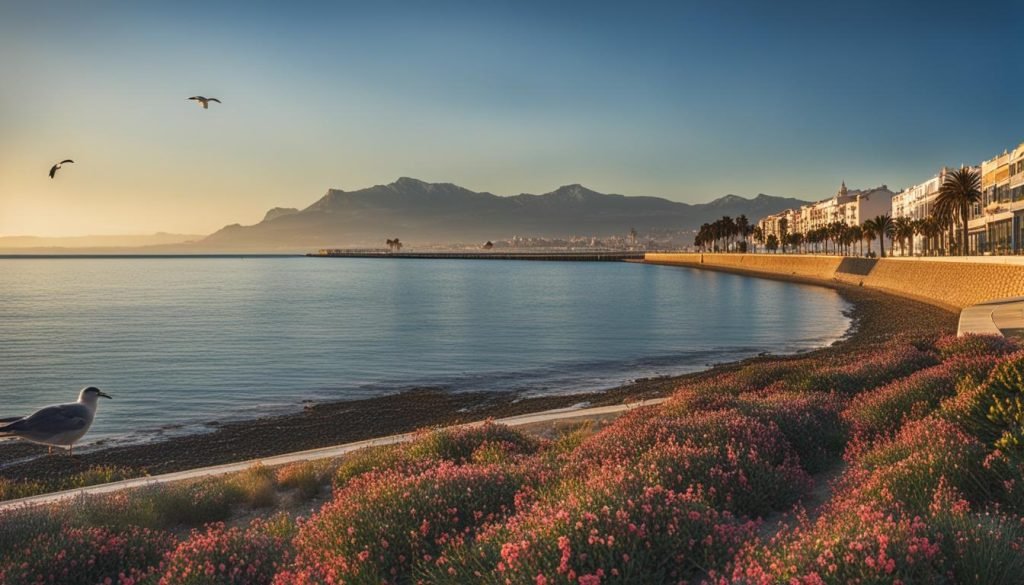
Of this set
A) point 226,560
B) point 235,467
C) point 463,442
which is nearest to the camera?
point 226,560

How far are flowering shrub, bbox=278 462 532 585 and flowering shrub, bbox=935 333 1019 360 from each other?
1283cm

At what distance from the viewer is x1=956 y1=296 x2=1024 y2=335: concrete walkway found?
2534 cm

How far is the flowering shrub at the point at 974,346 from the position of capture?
53.0 feet

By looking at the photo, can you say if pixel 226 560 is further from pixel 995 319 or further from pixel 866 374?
pixel 995 319

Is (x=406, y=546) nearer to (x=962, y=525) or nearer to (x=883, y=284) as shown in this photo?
(x=962, y=525)

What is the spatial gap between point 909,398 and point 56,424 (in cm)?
1434

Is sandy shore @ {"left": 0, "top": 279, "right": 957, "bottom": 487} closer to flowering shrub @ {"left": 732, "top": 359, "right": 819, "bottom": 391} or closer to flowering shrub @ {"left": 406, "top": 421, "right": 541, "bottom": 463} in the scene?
flowering shrub @ {"left": 732, "top": 359, "right": 819, "bottom": 391}

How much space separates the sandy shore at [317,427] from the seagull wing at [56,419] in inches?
153

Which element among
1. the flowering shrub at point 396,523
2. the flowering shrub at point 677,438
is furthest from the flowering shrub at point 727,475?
the flowering shrub at point 396,523

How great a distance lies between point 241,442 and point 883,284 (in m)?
86.7

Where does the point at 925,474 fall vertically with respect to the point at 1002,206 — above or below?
below

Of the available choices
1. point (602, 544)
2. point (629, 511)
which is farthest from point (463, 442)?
point (602, 544)

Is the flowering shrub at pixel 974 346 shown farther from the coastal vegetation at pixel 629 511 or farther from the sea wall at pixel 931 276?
the sea wall at pixel 931 276

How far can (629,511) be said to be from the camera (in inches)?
243
